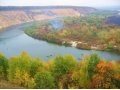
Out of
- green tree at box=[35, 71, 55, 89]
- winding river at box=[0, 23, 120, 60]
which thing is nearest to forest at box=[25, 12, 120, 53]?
winding river at box=[0, 23, 120, 60]

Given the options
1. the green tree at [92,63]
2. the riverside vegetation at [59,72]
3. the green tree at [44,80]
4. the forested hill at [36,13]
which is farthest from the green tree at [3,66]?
the green tree at [92,63]

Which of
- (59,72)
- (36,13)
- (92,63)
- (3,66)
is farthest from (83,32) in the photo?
(3,66)

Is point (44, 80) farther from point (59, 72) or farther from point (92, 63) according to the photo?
point (92, 63)

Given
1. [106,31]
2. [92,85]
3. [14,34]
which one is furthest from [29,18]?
[92,85]

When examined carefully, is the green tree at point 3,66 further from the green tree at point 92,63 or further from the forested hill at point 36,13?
the green tree at point 92,63
